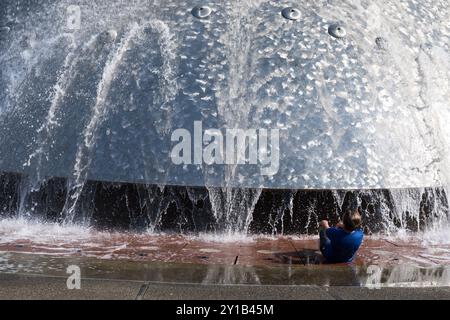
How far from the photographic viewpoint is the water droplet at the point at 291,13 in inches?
335

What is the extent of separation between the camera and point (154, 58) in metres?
8.20

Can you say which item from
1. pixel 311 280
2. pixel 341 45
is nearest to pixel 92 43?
pixel 341 45

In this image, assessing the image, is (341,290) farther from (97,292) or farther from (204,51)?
(204,51)

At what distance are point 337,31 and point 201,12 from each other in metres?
1.57

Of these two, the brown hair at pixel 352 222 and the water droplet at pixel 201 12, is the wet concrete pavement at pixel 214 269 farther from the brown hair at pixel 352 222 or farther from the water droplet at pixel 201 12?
the water droplet at pixel 201 12

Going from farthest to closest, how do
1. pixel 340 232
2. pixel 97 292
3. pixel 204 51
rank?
pixel 204 51
pixel 340 232
pixel 97 292

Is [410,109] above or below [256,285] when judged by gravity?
above

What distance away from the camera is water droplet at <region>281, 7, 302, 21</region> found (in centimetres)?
851

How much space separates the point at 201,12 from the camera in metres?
8.50

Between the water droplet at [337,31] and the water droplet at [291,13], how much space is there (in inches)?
15.4

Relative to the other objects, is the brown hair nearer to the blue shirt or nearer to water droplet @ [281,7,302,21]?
the blue shirt

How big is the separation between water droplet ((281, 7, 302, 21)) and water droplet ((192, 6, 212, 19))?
851 mm

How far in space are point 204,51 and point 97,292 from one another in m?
4.21

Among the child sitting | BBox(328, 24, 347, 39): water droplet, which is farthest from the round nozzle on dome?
the child sitting
